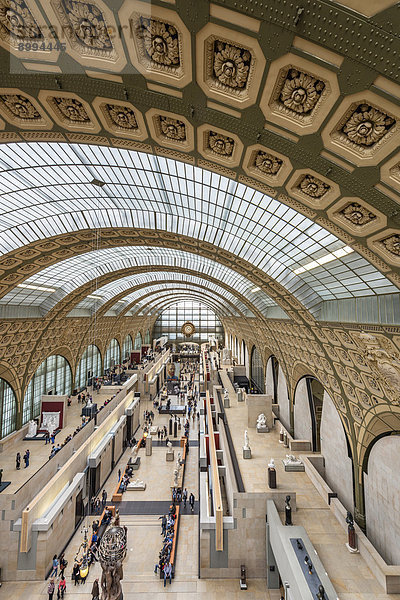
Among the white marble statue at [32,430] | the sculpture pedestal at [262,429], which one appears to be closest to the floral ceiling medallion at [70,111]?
the sculpture pedestal at [262,429]

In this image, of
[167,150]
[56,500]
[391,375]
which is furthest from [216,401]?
[167,150]

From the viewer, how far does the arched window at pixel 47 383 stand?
34.5 metres

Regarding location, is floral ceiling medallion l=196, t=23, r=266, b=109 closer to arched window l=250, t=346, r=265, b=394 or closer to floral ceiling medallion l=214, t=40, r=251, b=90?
floral ceiling medallion l=214, t=40, r=251, b=90

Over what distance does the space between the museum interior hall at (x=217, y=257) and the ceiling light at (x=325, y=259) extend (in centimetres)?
11

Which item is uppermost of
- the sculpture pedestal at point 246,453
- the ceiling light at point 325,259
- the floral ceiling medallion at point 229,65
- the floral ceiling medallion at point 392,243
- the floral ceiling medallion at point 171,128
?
the floral ceiling medallion at point 171,128

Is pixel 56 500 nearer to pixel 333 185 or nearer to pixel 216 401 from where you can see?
pixel 216 401

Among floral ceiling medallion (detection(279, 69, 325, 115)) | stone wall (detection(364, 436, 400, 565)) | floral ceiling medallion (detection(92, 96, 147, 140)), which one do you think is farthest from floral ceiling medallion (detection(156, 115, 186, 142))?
stone wall (detection(364, 436, 400, 565))

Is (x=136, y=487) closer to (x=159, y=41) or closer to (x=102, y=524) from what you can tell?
(x=102, y=524)

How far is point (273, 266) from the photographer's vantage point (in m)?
19.1

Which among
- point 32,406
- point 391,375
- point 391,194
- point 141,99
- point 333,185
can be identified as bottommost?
point 32,406

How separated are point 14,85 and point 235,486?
18.1m

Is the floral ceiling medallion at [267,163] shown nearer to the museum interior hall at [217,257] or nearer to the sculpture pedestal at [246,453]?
the museum interior hall at [217,257]

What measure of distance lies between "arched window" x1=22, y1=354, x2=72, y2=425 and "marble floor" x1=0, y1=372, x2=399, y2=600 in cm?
1558

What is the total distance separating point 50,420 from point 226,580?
21202mm
